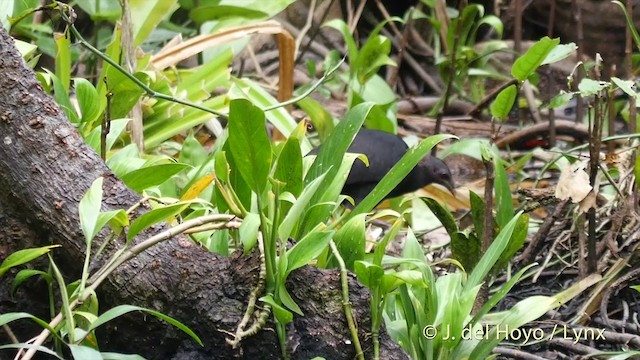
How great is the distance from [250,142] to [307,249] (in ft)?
0.64

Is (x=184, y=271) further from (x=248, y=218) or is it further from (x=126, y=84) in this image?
(x=126, y=84)

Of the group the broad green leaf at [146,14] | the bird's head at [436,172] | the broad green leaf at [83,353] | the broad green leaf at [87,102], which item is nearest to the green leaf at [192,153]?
the broad green leaf at [87,102]

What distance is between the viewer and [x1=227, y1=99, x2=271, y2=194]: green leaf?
4.59ft

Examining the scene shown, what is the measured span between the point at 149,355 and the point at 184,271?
159mm

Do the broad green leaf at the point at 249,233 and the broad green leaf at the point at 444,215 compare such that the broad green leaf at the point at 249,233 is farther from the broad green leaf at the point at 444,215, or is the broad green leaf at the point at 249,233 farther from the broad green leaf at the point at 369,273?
the broad green leaf at the point at 444,215

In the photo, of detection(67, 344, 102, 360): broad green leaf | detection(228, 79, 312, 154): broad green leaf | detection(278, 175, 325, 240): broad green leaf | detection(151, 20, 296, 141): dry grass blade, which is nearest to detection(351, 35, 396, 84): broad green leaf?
detection(151, 20, 296, 141): dry grass blade

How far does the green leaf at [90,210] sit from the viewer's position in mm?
1317

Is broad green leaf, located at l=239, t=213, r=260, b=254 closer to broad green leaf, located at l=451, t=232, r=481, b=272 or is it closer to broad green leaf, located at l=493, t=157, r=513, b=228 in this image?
broad green leaf, located at l=451, t=232, r=481, b=272

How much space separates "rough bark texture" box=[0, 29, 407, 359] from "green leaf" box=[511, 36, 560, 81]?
84 cm

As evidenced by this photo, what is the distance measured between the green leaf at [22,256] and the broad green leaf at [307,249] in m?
0.37

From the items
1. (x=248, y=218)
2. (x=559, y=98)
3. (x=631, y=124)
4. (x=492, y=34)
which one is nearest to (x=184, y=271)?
(x=248, y=218)

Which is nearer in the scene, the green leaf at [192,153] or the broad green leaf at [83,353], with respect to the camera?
the broad green leaf at [83,353]

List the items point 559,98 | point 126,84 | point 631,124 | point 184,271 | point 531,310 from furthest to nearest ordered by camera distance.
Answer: point 631,124 → point 126,84 → point 559,98 → point 531,310 → point 184,271

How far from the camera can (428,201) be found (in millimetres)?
2076
